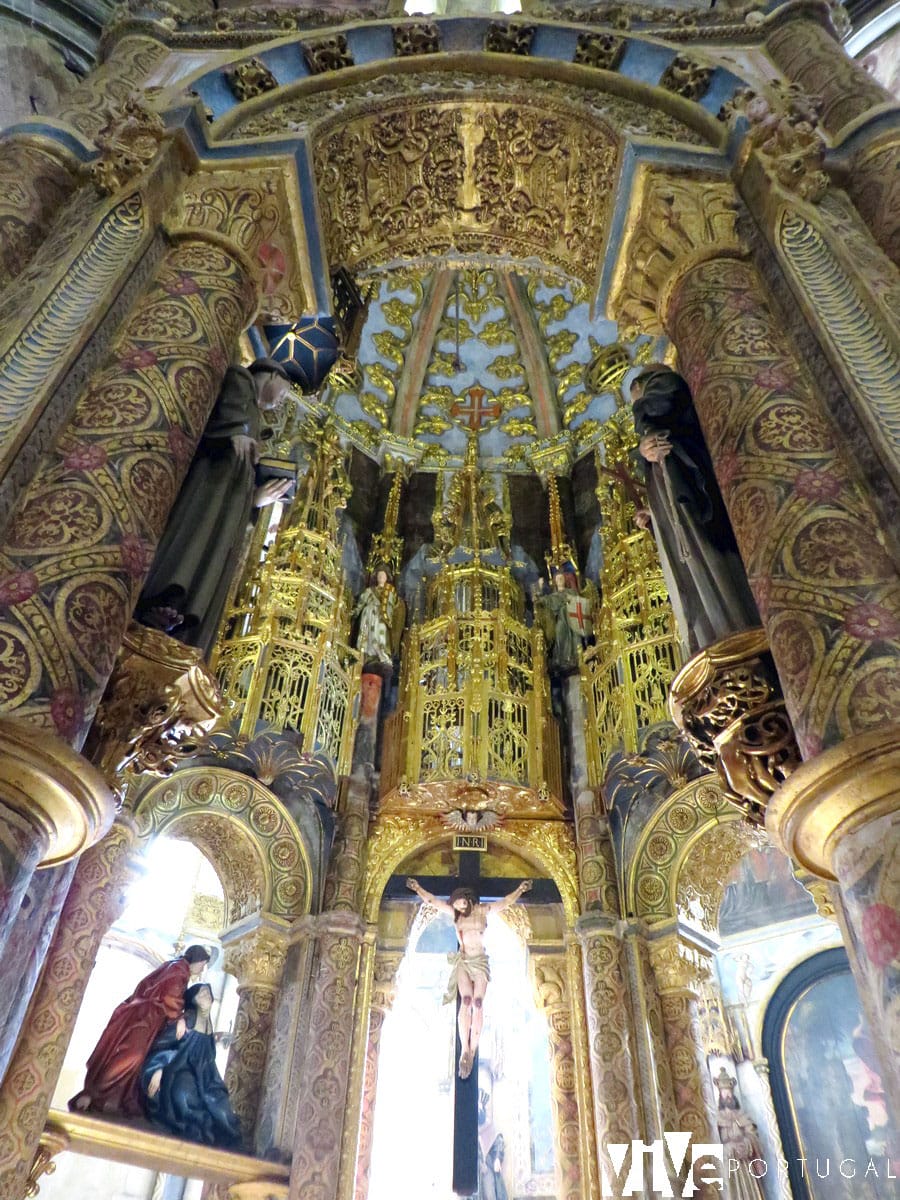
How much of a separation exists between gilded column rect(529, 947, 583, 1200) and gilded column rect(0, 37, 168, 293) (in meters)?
8.15

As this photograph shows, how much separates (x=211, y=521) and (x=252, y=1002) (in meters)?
5.77

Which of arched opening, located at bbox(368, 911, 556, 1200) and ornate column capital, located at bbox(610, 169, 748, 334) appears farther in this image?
arched opening, located at bbox(368, 911, 556, 1200)

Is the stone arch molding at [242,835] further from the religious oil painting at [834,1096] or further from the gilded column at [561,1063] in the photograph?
the religious oil painting at [834,1096]

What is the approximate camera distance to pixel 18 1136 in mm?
6371

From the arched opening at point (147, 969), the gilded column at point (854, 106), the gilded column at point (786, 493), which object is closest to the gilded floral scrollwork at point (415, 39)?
the gilded column at point (854, 106)

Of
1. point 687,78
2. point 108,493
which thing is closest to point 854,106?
point 687,78

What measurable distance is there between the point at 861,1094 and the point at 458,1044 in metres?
5.01

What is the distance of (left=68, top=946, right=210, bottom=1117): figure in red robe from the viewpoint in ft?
24.6

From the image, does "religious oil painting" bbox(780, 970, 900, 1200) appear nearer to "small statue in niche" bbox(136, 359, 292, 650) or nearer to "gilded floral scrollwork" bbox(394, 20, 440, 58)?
"small statue in niche" bbox(136, 359, 292, 650)

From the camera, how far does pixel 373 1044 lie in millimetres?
8945

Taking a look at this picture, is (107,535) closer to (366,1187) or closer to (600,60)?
(600,60)

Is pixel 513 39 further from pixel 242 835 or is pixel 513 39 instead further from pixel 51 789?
pixel 242 835

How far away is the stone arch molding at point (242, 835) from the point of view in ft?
30.4

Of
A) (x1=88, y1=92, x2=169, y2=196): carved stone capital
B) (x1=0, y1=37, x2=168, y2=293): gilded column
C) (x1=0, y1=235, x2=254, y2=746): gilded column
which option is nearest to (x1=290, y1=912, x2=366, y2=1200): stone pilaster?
(x1=0, y1=235, x2=254, y2=746): gilded column
